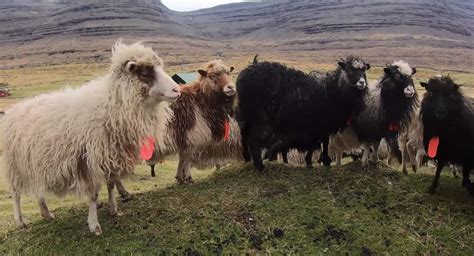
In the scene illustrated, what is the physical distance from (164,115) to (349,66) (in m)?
3.86

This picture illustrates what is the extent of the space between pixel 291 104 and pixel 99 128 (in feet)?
12.9

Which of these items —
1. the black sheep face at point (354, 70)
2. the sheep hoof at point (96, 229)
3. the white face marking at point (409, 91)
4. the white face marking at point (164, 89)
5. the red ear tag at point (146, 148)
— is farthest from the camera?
the black sheep face at point (354, 70)

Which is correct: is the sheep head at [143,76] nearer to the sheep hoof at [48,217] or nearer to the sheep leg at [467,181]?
the sheep hoof at [48,217]

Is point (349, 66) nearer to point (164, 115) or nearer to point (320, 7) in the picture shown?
point (164, 115)

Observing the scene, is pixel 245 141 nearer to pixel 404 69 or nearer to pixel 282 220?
pixel 282 220

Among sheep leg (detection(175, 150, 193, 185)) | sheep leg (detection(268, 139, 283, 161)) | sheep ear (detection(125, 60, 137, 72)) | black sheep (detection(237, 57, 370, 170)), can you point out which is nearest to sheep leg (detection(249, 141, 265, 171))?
black sheep (detection(237, 57, 370, 170))

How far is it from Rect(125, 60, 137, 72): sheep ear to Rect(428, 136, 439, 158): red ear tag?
5.09 metres

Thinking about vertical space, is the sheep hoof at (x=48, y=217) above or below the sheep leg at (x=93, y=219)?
below

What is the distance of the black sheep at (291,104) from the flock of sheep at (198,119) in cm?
2

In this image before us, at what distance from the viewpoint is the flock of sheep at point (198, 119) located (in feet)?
21.4

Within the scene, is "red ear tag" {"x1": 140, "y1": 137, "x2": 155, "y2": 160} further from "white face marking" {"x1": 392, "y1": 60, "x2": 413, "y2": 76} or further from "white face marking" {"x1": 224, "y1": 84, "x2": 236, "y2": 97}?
"white face marking" {"x1": 392, "y1": 60, "x2": 413, "y2": 76}

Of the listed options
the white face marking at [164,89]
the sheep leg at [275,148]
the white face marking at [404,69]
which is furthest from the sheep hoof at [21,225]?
the white face marking at [404,69]

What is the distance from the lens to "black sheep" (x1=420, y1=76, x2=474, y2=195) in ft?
24.2

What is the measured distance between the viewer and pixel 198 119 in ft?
30.3
